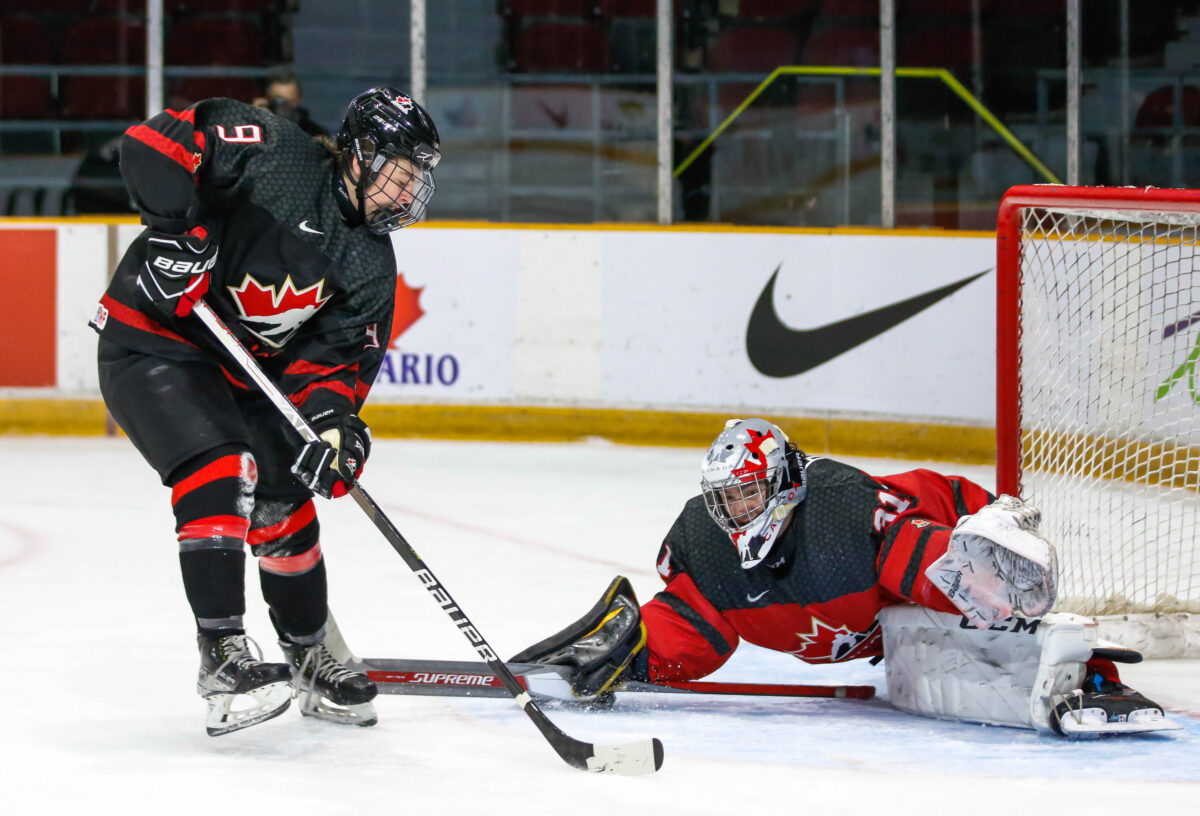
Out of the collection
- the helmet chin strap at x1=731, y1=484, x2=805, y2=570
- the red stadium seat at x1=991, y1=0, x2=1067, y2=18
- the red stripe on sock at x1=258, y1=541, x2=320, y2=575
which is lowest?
the red stripe on sock at x1=258, y1=541, x2=320, y2=575

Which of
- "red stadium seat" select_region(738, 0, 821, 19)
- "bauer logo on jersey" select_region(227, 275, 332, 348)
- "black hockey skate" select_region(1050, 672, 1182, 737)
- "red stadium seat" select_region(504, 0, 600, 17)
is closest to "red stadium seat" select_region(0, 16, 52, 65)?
"red stadium seat" select_region(504, 0, 600, 17)

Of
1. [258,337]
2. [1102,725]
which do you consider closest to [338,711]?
[258,337]

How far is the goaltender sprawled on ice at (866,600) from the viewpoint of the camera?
2.54 m

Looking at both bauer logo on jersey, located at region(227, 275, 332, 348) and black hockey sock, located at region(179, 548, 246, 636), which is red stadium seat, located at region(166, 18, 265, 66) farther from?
black hockey sock, located at region(179, 548, 246, 636)

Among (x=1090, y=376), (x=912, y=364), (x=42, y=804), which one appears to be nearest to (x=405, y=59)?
(x=912, y=364)

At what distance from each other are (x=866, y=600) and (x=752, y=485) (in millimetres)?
311

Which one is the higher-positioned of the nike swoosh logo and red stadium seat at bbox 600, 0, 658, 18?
red stadium seat at bbox 600, 0, 658, 18

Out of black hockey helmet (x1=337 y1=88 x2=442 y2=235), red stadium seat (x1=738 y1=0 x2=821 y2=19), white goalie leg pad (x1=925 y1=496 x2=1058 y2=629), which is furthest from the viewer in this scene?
red stadium seat (x1=738 y1=0 x2=821 y2=19)

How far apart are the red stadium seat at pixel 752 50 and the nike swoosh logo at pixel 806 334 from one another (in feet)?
2.98

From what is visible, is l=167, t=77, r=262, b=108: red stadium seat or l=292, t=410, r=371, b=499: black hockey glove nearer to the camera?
l=292, t=410, r=371, b=499: black hockey glove

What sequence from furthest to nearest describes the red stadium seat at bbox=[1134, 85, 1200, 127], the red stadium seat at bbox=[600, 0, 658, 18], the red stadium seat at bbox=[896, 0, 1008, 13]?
the red stadium seat at bbox=[600, 0, 658, 18], the red stadium seat at bbox=[896, 0, 1008, 13], the red stadium seat at bbox=[1134, 85, 1200, 127]

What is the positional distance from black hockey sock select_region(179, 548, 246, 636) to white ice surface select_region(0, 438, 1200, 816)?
21 cm

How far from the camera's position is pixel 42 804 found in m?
2.27

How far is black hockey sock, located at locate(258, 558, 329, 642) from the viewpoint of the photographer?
9.16ft
